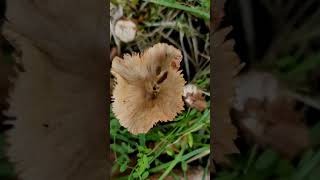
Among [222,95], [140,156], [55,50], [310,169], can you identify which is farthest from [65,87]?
[310,169]

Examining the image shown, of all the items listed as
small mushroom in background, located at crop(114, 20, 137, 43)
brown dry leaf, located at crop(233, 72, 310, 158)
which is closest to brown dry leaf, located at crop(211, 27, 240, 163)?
brown dry leaf, located at crop(233, 72, 310, 158)

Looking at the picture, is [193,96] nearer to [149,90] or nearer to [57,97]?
[149,90]

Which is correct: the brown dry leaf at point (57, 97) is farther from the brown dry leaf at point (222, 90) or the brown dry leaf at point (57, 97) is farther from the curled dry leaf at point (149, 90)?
the brown dry leaf at point (222, 90)

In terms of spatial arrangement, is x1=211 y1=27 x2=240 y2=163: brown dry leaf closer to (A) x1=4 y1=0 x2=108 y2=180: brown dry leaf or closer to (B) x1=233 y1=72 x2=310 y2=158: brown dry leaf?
(B) x1=233 y1=72 x2=310 y2=158: brown dry leaf

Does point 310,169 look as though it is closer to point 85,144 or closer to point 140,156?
point 140,156

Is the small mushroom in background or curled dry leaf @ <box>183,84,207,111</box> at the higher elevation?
the small mushroom in background

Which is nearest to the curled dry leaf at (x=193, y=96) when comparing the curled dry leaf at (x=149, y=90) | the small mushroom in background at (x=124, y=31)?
the curled dry leaf at (x=149, y=90)
